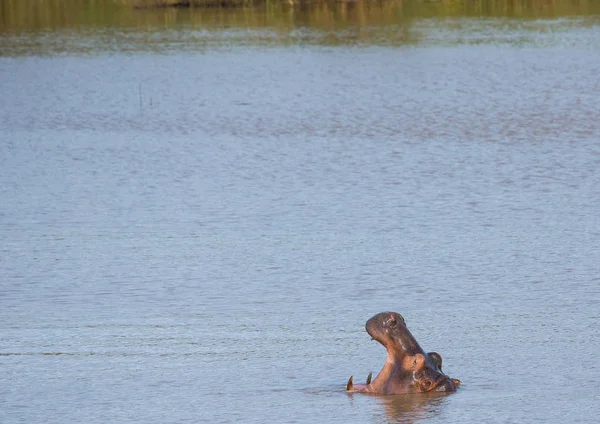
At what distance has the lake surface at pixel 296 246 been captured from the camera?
6.60 meters

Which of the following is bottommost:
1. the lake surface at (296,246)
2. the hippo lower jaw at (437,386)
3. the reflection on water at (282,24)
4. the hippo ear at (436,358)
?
the lake surface at (296,246)

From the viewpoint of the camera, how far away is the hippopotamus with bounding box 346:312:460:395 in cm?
622

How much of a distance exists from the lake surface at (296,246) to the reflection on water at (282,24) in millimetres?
8409

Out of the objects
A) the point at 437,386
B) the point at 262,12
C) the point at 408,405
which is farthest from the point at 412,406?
the point at 262,12

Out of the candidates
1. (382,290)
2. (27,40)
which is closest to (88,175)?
(382,290)

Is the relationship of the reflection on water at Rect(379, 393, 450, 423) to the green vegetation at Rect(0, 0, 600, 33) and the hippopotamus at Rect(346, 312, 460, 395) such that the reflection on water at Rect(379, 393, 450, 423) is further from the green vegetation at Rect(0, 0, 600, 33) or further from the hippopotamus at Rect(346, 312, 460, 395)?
the green vegetation at Rect(0, 0, 600, 33)

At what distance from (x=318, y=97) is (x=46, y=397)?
14899 mm

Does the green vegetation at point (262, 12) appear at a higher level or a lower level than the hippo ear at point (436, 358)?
higher

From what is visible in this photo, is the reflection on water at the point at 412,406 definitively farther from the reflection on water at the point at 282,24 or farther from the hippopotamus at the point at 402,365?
the reflection on water at the point at 282,24

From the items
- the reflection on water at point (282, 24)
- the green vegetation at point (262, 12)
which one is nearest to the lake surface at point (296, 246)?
the reflection on water at point (282, 24)

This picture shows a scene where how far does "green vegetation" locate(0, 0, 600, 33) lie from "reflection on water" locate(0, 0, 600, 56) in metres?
0.03

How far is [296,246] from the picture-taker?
10008 millimetres

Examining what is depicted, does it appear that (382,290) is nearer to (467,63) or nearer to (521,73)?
(521,73)

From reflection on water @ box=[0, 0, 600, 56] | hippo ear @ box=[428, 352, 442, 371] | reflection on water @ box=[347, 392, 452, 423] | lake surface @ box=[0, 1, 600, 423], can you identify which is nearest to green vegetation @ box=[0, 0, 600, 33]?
reflection on water @ box=[0, 0, 600, 56]
